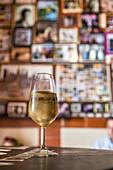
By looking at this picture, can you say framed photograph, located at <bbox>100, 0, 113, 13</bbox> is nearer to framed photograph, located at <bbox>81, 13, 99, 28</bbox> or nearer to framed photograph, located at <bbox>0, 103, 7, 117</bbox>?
framed photograph, located at <bbox>81, 13, 99, 28</bbox>

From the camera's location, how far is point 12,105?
2.30 meters

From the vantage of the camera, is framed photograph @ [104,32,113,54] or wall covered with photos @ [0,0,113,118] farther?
framed photograph @ [104,32,113,54]

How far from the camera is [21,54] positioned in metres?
2.43

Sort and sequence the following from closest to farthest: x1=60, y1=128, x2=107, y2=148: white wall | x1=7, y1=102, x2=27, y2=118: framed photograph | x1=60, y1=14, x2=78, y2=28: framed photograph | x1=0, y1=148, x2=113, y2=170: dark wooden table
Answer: x1=0, y1=148, x2=113, y2=170: dark wooden table
x1=60, y1=128, x2=107, y2=148: white wall
x1=7, y1=102, x2=27, y2=118: framed photograph
x1=60, y1=14, x2=78, y2=28: framed photograph

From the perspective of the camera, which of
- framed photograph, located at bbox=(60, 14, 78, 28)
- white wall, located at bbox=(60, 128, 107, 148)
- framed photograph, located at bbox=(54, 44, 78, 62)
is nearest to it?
white wall, located at bbox=(60, 128, 107, 148)

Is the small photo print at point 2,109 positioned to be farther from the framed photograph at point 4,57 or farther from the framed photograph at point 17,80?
the framed photograph at point 4,57

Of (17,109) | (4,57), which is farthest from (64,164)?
(4,57)

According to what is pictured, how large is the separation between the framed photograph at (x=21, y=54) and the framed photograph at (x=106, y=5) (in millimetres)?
1023

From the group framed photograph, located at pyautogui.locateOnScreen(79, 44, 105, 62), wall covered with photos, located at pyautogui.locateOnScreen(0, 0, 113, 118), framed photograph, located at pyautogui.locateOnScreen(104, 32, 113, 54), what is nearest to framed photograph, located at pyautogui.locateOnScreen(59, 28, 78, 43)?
wall covered with photos, located at pyautogui.locateOnScreen(0, 0, 113, 118)

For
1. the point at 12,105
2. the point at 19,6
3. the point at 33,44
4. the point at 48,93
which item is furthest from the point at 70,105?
the point at 48,93

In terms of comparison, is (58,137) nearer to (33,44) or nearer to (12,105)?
(12,105)

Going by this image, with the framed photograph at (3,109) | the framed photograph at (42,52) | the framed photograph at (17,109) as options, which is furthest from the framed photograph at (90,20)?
the framed photograph at (3,109)

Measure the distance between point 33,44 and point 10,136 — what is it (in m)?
1.06

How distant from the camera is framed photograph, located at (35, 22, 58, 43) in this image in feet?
8.06
